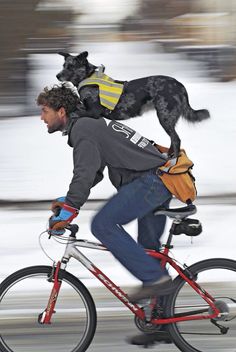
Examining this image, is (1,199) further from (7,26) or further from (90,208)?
(7,26)

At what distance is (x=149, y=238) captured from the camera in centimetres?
491

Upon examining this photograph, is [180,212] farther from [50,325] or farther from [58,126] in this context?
[50,325]

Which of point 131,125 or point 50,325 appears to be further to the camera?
point 131,125

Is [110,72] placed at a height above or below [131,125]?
above

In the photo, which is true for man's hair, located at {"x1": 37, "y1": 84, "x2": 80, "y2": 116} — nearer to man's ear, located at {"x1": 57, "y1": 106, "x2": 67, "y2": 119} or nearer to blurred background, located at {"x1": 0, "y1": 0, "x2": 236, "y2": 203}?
man's ear, located at {"x1": 57, "y1": 106, "x2": 67, "y2": 119}

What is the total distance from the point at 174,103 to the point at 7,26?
5.90 m

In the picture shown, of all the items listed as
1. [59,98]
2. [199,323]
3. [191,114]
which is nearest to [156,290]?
[199,323]

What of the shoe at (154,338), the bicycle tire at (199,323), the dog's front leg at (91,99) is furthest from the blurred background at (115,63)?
the bicycle tire at (199,323)

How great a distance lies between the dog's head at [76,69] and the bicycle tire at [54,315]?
1368 millimetres

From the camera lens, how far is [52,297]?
4703 mm

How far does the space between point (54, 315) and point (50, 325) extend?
7cm

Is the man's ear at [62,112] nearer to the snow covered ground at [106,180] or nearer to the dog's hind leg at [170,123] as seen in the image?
the dog's hind leg at [170,123]

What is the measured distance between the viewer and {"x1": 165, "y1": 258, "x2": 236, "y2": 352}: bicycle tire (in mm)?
4758

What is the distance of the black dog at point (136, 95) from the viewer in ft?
18.0
